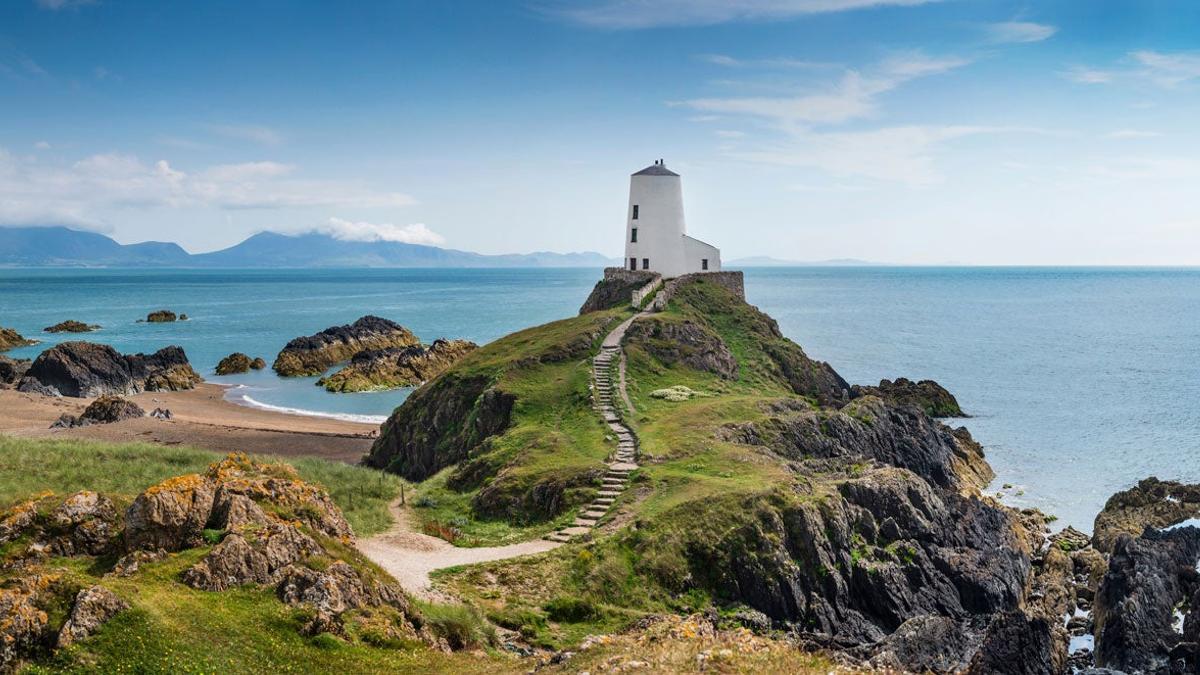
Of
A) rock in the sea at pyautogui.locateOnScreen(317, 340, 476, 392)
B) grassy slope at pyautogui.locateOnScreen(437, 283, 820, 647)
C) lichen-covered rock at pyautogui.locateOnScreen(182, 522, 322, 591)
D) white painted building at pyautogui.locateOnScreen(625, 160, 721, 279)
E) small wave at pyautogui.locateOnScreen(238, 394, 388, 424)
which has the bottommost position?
small wave at pyautogui.locateOnScreen(238, 394, 388, 424)

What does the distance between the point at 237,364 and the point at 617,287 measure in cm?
6290

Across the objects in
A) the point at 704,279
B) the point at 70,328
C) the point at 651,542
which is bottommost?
the point at 70,328

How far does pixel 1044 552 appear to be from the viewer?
1629 inches

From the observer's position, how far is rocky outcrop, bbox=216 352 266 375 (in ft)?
368

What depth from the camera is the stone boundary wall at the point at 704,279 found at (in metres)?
67.3

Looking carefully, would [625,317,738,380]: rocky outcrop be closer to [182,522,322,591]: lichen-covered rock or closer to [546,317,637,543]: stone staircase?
A: [546,317,637,543]: stone staircase

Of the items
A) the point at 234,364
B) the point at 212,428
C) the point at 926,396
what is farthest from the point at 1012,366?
the point at 234,364

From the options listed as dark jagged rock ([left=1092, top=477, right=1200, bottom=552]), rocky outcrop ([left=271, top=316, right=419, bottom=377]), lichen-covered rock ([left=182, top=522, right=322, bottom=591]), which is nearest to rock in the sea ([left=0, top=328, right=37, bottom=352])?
rocky outcrop ([left=271, top=316, right=419, bottom=377])

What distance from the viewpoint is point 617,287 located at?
73938mm

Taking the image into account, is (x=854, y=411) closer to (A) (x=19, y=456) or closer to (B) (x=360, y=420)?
(A) (x=19, y=456)

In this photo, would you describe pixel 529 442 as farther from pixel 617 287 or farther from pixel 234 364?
pixel 234 364

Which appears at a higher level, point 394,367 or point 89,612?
point 89,612

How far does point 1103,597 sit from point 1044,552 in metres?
9.14

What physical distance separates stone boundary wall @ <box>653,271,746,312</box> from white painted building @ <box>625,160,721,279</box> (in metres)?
1.61
